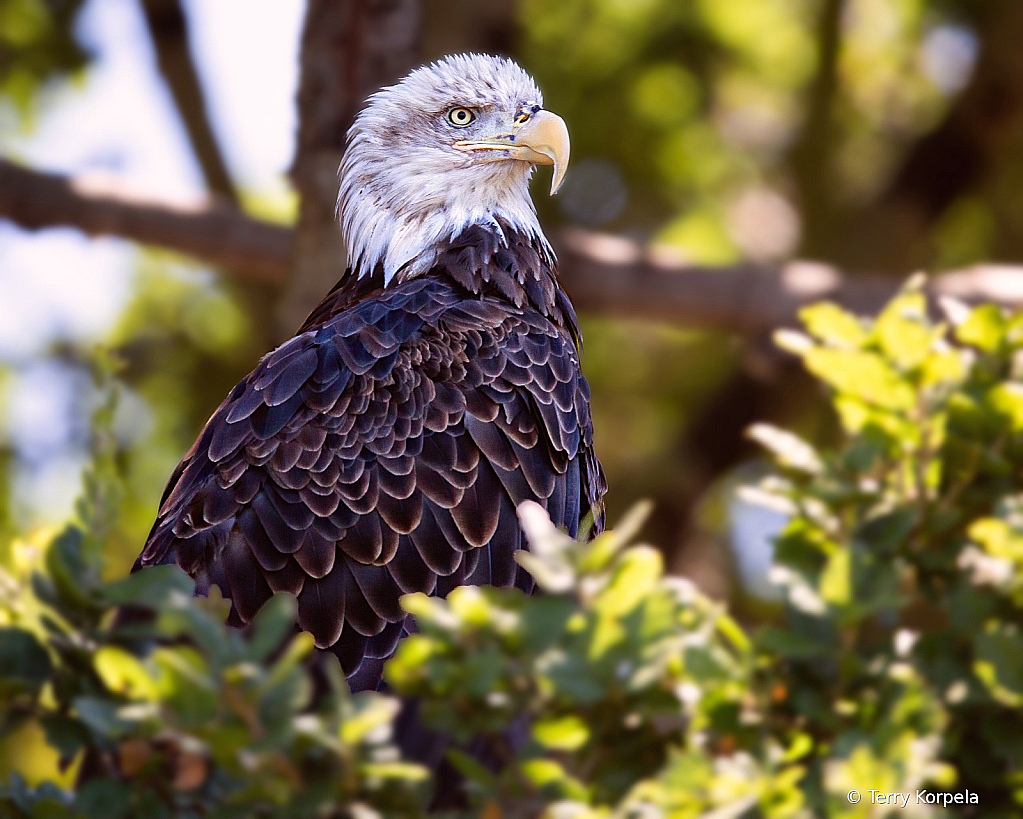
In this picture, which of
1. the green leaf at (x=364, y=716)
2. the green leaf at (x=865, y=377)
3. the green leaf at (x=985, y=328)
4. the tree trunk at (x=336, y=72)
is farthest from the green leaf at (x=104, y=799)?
the tree trunk at (x=336, y=72)

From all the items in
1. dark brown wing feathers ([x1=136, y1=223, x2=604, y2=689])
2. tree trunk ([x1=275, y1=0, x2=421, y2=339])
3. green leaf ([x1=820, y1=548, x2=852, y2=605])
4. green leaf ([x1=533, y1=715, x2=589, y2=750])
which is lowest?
green leaf ([x1=533, y1=715, x2=589, y2=750])

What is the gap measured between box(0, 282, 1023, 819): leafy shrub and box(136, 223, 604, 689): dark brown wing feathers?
1.51 meters

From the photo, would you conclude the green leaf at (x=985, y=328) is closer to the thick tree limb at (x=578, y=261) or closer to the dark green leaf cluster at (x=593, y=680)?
the dark green leaf cluster at (x=593, y=680)

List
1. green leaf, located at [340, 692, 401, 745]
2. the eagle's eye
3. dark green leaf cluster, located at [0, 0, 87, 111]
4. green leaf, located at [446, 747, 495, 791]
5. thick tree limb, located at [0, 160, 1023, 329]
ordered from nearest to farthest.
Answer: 1. green leaf, located at [340, 692, 401, 745]
2. green leaf, located at [446, 747, 495, 791]
3. the eagle's eye
4. thick tree limb, located at [0, 160, 1023, 329]
5. dark green leaf cluster, located at [0, 0, 87, 111]

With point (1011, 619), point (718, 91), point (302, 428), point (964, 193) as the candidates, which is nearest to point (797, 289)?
point (964, 193)

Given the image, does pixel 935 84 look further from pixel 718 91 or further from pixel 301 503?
pixel 301 503

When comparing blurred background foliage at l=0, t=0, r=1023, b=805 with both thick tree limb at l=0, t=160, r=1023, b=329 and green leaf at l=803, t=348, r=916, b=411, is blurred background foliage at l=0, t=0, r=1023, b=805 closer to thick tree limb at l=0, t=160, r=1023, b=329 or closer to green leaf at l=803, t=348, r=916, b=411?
thick tree limb at l=0, t=160, r=1023, b=329

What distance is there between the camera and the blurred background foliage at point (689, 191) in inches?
358

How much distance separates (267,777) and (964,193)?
8604mm

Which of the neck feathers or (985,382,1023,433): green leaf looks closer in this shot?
(985,382,1023,433): green leaf

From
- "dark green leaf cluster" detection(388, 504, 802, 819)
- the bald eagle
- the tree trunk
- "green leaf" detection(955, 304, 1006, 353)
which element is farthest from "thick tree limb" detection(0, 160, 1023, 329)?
"dark green leaf cluster" detection(388, 504, 802, 819)

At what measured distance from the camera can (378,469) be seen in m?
3.87

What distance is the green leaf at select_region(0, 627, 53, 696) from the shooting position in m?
2.07

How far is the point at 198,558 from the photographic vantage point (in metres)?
3.78
